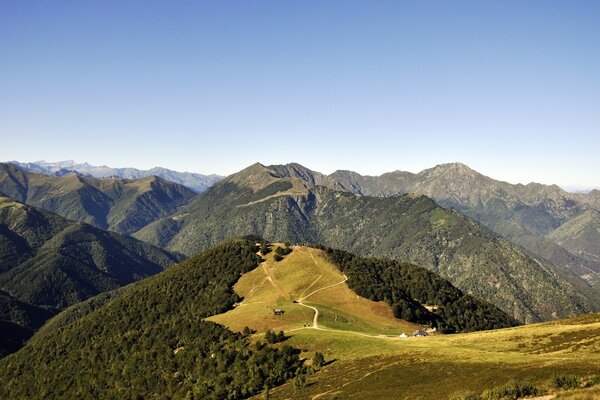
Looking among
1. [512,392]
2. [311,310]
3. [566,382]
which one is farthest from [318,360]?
[566,382]

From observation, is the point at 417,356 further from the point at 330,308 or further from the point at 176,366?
the point at 176,366

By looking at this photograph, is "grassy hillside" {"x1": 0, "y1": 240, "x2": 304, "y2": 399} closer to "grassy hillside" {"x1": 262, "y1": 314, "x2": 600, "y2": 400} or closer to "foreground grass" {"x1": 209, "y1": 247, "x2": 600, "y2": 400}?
"foreground grass" {"x1": 209, "y1": 247, "x2": 600, "y2": 400}

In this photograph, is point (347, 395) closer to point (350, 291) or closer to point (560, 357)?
point (560, 357)

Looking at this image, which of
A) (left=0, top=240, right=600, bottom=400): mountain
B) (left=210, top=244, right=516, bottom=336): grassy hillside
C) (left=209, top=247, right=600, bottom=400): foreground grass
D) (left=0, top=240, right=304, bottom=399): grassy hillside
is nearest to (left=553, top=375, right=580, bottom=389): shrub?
(left=0, top=240, right=600, bottom=400): mountain

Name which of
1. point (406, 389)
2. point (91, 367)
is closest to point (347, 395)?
point (406, 389)

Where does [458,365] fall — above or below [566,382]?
below

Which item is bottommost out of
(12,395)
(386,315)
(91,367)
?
(12,395)

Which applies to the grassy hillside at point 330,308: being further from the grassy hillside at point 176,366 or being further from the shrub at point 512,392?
the shrub at point 512,392

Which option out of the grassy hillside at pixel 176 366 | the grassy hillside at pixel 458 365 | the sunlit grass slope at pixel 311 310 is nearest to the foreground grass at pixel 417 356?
the grassy hillside at pixel 458 365
